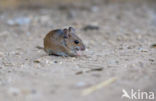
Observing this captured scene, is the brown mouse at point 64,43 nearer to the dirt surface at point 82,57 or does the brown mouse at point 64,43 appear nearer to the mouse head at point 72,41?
the mouse head at point 72,41

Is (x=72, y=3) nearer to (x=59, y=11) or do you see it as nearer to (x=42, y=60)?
(x=59, y=11)

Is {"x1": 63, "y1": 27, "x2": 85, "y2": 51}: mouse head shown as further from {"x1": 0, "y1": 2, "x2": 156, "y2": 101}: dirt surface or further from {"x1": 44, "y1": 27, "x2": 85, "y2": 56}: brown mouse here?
{"x1": 0, "y1": 2, "x2": 156, "y2": 101}: dirt surface

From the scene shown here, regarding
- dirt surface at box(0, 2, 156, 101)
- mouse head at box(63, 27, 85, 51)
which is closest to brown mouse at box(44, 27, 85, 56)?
mouse head at box(63, 27, 85, 51)

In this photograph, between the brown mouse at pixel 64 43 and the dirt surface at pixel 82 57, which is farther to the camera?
the brown mouse at pixel 64 43

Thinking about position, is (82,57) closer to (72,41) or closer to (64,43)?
(72,41)

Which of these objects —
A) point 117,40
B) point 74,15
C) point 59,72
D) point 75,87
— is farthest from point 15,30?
point 75,87

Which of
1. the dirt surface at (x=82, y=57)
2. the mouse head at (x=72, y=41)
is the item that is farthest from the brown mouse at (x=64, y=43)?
the dirt surface at (x=82, y=57)
